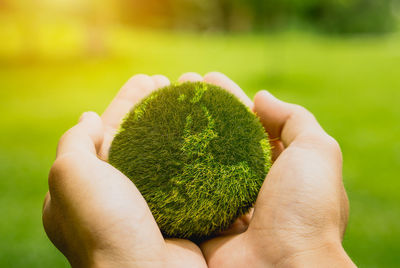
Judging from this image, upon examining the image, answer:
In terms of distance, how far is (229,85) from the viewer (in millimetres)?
2457

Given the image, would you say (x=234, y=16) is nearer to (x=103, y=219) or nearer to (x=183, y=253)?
(x=183, y=253)

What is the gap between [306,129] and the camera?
2.05 meters

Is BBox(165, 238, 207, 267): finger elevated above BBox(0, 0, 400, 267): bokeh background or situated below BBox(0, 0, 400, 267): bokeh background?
above

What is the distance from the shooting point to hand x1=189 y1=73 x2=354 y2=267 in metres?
1.68

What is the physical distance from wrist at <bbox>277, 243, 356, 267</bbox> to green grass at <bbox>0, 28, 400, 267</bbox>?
89.1 inches

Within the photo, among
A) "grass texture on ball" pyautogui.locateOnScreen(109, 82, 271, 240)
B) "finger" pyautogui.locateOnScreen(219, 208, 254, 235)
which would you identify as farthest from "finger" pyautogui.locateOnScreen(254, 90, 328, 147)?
"finger" pyautogui.locateOnScreen(219, 208, 254, 235)

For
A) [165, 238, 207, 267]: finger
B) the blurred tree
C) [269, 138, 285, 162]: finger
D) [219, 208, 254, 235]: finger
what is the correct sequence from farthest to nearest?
the blurred tree < [269, 138, 285, 162]: finger < [219, 208, 254, 235]: finger < [165, 238, 207, 267]: finger

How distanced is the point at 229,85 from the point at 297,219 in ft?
3.41

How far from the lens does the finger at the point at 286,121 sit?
6.66ft

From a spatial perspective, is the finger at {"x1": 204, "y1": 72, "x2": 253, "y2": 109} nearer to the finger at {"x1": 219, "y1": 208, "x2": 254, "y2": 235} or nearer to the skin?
the skin

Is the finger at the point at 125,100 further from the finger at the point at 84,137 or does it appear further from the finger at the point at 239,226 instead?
the finger at the point at 239,226

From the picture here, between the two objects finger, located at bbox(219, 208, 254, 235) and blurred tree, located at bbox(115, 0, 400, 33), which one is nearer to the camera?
finger, located at bbox(219, 208, 254, 235)

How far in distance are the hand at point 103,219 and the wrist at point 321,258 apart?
1.33ft

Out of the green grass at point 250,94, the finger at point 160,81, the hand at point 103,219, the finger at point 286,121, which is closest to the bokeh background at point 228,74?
the green grass at point 250,94
